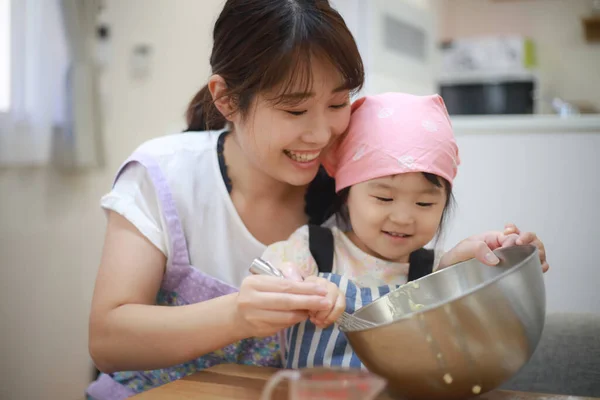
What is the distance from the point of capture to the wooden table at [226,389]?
29.2 inches

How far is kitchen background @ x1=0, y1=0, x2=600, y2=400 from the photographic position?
175 cm

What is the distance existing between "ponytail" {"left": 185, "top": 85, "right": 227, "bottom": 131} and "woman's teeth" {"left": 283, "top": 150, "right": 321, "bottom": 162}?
219 millimetres

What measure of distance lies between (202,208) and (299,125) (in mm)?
292

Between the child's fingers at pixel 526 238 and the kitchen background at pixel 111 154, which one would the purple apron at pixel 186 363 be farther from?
the kitchen background at pixel 111 154

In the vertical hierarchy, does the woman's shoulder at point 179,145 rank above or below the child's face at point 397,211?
above

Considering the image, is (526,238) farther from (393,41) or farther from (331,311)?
(393,41)

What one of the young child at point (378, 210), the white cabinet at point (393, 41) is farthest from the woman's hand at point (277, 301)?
the white cabinet at point (393, 41)

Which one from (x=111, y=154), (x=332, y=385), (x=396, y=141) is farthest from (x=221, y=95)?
(x=111, y=154)

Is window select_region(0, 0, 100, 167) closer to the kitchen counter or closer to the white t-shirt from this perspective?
the white t-shirt

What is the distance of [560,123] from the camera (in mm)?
1770

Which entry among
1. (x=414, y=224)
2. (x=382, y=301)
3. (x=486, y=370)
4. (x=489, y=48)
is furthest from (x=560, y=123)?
(x=489, y=48)

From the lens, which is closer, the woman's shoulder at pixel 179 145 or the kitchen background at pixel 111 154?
the woman's shoulder at pixel 179 145

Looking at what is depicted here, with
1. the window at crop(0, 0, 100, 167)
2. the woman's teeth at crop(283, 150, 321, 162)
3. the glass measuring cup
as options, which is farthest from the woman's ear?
the window at crop(0, 0, 100, 167)

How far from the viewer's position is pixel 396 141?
37.7 inches
